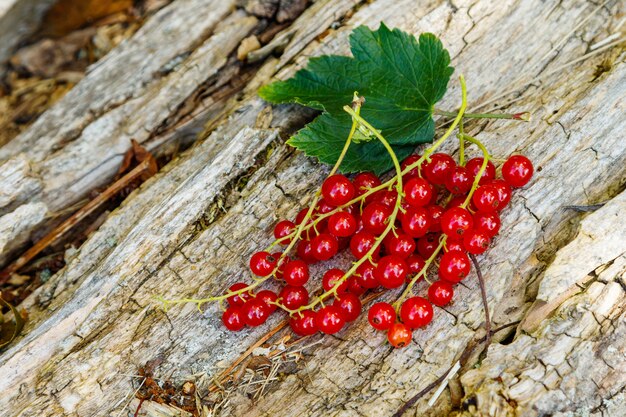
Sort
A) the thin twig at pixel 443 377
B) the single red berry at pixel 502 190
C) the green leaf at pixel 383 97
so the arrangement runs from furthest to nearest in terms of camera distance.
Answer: the green leaf at pixel 383 97 → the single red berry at pixel 502 190 → the thin twig at pixel 443 377

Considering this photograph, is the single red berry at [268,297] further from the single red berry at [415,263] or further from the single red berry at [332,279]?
the single red berry at [415,263]

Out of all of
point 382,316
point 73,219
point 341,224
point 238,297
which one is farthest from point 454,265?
point 73,219

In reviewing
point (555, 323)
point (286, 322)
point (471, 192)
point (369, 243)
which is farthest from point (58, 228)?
point (555, 323)

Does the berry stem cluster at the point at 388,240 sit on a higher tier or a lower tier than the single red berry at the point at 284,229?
lower

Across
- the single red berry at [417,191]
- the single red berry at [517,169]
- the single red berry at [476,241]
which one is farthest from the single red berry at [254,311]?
the single red berry at [517,169]

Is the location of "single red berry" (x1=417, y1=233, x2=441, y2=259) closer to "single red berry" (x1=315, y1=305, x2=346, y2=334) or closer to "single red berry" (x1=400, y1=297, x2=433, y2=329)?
"single red berry" (x1=400, y1=297, x2=433, y2=329)

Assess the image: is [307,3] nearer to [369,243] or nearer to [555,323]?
[369,243]
